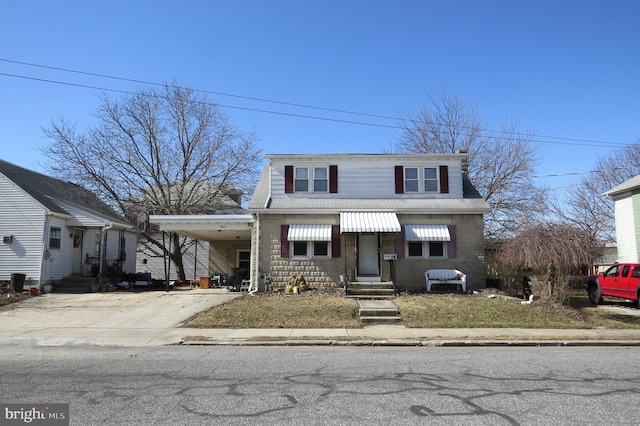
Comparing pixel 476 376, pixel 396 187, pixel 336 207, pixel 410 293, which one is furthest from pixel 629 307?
pixel 476 376

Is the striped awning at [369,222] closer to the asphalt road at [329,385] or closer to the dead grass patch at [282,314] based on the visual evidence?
the dead grass patch at [282,314]

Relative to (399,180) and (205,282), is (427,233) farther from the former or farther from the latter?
(205,282)

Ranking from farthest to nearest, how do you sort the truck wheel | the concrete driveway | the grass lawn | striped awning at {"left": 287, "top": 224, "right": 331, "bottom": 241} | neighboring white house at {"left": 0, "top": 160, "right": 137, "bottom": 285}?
neighboring white house at {"left": 0, "top": 160, "right": 137, "bottom": 285} < striped awning at {"left": 287, "top": 224, "right": 331, "bottom": 241} < the truck wheel < the grass lawn < the concrete driveway

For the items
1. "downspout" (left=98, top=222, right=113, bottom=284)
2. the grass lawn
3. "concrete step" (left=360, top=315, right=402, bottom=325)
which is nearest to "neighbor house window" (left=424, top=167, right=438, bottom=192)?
the grass lawn

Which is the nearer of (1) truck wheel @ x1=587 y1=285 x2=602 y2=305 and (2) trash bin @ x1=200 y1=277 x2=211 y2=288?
(1) truck wheel @ x1=587 y1=285 x2=602 y2=305

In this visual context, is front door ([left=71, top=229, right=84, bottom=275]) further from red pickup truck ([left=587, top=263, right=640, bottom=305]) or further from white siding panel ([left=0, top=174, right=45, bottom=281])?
red pickup truck ([left=587, top=263, right=640, bottom=305])

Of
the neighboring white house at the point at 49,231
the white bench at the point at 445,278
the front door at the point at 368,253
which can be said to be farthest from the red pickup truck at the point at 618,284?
the neighboring white house at the point at 49,231

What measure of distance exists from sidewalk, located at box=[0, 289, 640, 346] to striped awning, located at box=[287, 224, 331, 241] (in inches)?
193

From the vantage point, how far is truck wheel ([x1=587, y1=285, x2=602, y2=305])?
17559 mm

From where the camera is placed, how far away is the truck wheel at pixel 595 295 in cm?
1756

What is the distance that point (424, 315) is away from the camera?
13.2 meters

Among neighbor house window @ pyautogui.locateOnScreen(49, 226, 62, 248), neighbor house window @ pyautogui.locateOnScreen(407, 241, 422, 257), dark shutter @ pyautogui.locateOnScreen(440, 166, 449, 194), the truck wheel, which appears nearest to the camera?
the truck wheel

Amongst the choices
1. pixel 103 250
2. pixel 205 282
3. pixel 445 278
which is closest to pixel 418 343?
pixel 445 278

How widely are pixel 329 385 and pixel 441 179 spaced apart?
15.2 meters
